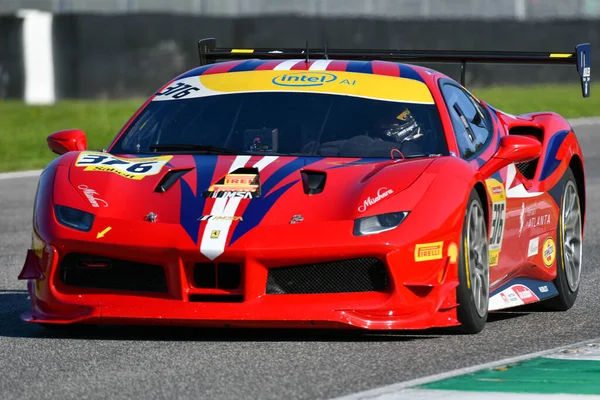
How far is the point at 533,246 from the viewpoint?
7215mm

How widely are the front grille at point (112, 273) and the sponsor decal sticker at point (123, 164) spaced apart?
0.46 m

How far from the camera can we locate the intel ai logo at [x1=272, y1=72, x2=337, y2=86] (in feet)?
23.2

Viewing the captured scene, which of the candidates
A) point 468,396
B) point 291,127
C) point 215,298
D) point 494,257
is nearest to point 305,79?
point 291,127

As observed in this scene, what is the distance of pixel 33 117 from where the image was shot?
922 inches

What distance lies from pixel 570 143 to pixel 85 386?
3759mm

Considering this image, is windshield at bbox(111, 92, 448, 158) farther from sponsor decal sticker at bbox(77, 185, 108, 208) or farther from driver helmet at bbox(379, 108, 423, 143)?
sponsor decal sticker at bbox(77, 185, 108, 208)

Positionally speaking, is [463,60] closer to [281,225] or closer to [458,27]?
[281,225]

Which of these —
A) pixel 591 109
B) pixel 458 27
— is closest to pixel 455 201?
pixel 591 109

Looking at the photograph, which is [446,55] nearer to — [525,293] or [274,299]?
[525,293]

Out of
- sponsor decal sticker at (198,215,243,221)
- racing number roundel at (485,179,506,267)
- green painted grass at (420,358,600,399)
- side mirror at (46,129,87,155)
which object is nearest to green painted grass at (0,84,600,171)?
side mirror at (46,129,87,155)

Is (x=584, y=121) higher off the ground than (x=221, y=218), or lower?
lower

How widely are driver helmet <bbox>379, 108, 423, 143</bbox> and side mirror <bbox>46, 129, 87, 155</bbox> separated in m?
1.46

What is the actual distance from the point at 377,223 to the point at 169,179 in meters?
0.96

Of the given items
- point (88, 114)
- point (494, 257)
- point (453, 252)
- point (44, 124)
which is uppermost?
point (453, 252)
